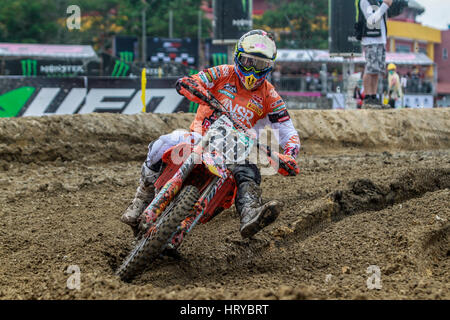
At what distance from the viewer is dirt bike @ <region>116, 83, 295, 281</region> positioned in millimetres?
3717

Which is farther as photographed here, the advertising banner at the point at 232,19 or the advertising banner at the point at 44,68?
the advertising banner at the point at 44,68

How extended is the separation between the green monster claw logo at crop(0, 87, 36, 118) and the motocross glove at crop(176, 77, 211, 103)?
24.2 ft

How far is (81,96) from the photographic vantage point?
11.2 meters

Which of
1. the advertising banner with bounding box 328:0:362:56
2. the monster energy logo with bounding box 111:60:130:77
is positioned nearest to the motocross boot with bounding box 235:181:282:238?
the advertising banner with bounding box 328:0:362:56

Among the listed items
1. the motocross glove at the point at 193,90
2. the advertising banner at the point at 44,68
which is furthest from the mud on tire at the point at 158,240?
the advertising banner at the point at 44,68

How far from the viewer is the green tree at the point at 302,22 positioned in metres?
35.8

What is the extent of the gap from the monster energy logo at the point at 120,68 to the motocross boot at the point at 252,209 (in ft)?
36.3

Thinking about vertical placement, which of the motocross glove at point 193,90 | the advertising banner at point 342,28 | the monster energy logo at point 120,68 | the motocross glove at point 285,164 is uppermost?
the advertising banner at point 342,28

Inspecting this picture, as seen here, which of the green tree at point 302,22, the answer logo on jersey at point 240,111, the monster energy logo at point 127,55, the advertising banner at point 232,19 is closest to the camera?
the answer logo on jersey at point 240,111

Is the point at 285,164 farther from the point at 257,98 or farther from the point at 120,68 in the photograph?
the point at 120,68

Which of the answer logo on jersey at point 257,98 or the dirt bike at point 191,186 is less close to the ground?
the answer logo on jersey at point 257,98

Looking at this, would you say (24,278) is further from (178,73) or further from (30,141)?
(178,73)

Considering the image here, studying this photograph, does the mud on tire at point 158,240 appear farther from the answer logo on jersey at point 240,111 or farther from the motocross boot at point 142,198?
the answer logo on jersey at point 240,111

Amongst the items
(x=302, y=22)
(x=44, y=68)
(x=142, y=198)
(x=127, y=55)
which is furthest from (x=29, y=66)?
(x=302, y=22)
